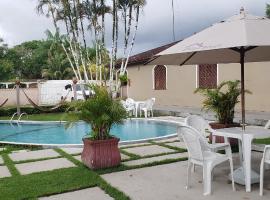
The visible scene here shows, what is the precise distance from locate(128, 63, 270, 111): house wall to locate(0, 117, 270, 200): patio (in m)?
7.22

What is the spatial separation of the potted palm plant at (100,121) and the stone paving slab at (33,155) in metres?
1.70

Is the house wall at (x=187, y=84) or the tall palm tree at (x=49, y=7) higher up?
the tall palm tree at (x=49, y=7)

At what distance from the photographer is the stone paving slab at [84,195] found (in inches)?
189

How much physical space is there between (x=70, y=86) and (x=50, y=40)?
62.3 ft

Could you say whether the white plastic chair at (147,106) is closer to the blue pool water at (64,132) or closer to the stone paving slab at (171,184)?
the blue pool water at (64,132)

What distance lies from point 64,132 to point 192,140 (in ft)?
31.4

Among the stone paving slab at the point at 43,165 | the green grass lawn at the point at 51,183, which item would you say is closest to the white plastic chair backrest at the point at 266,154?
the green grass lawn at the point at 51,183

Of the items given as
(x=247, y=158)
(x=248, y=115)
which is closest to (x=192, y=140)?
(x=247, y=158)

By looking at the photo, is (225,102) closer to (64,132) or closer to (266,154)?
(266,154)

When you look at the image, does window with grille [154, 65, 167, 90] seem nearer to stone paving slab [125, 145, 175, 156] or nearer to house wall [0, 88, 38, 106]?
house wall [0, 88, 38, 106]

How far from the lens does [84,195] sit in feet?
16.1

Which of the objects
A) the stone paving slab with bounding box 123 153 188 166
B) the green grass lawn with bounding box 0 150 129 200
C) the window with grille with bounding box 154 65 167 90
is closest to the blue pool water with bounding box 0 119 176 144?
the stone paving slab with bounding box 123 153 188 166

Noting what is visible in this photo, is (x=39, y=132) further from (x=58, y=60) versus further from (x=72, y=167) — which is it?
(x=58, y=60)

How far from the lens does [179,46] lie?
537 centimetres
